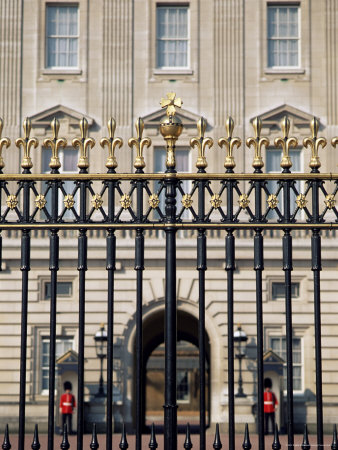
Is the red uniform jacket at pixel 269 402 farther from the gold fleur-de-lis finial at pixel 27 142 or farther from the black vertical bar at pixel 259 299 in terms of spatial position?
the gold fleur-de-lis finial at pixel 27 142

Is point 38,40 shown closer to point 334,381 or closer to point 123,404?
point 123,404

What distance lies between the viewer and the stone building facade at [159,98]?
95.5ft

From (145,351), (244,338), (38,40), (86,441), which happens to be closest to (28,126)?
(86,441)

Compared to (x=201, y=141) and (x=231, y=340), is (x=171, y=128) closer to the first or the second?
(x=201, y=141)

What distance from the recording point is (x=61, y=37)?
30234mm

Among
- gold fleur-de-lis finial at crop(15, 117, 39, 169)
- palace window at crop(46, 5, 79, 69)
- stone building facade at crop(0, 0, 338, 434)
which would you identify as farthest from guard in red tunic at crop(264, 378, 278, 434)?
gold fleur-de-lis finial at crop(15, 117, 39, 169)

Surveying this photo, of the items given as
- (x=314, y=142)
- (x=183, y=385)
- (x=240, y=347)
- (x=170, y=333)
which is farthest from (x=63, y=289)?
(x=314, y=142)

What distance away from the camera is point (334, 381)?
27578 mm

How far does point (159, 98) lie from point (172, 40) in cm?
172

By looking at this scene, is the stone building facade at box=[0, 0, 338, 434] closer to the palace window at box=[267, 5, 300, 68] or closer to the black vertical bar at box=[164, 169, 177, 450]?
the palace window at box=[267, 5, 300, 68]

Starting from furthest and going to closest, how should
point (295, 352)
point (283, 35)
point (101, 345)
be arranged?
1. point (283, 35)
2. point (295, 352)
3. point (101, 345)

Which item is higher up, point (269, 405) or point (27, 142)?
point (27, 142)

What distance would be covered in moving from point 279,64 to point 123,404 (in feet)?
34.8

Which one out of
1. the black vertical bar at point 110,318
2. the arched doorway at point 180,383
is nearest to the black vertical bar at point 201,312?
the black vertical bar at point 110,318
